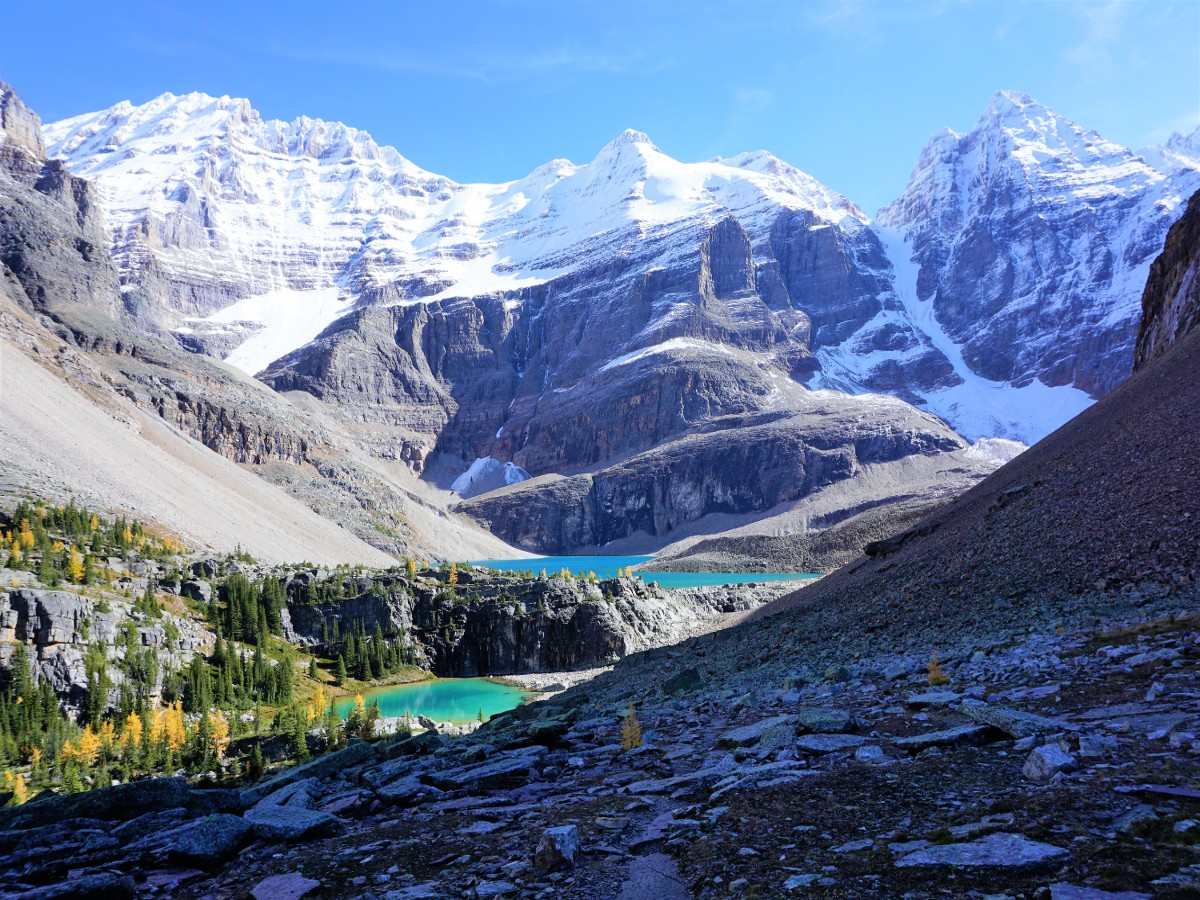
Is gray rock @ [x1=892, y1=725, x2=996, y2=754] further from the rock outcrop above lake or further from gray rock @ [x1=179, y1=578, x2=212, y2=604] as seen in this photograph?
gray rock @ [x1=179, y1=578, x2=212, y2=604]

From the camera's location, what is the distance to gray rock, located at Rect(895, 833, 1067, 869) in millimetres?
5336

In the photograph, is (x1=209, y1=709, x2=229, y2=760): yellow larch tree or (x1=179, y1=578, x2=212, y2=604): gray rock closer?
(x1=209, y1=709, x2=229, y2=760): yellow larch tree

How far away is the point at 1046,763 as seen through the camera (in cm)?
714

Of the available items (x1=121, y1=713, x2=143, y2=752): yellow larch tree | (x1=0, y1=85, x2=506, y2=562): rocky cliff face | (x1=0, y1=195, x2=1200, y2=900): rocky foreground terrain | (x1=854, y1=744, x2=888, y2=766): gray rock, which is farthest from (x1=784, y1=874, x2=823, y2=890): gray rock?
(x1=0, y1=85, x2=506, y2=562): rocky cliff face

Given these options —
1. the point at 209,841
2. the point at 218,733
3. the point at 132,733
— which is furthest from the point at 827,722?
the point at 218,733

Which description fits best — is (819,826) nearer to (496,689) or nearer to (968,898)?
(968,898)

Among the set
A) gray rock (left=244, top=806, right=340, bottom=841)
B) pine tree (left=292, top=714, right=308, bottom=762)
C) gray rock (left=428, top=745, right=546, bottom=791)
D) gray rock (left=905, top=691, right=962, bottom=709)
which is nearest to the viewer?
gray rock (left=244, top=806, right=340, bottom=841)

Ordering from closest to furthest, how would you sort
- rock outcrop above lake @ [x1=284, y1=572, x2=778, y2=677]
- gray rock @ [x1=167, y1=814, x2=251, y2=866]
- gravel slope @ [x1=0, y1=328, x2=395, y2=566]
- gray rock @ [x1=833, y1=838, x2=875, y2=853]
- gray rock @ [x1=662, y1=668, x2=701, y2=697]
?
gray rock @ [x1=833, y1=838, x2=875, y2=853] → gray rock @ [x1=167, y1=814, x2=251, y2=866] → gray rock @ [x1=662, y1=668, x2=701, y2=697] → rock outcrop above lake @ [x1=284, y1=572, x2=778, y2=677] → gravel slope @ [x1=0, y1=328, x2=395, y2=566]

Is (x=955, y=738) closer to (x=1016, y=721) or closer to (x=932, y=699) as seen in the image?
(x=1016, y=721)

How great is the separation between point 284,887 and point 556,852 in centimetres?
333

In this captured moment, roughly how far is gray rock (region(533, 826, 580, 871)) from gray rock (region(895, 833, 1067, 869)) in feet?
11.0

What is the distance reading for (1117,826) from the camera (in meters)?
5.61

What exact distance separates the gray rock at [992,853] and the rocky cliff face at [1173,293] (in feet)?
203

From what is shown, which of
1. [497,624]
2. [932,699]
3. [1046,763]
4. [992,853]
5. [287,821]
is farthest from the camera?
[497,624]
